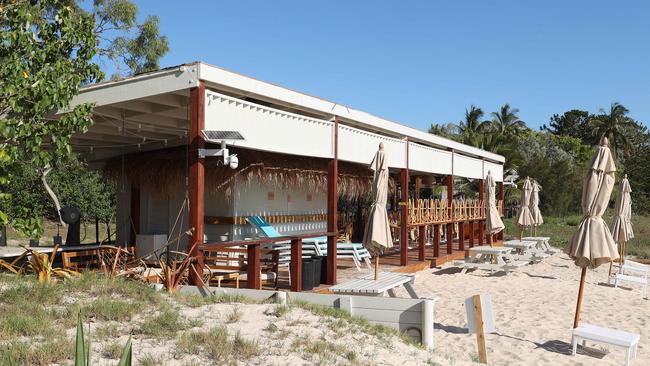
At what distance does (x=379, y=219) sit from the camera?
974 cm

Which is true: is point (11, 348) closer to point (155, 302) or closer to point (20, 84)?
point (155, 302)

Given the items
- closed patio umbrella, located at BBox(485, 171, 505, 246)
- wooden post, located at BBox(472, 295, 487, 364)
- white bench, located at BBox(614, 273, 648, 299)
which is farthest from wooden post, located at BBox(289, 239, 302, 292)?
closed patio umbrella, located at BBox(485, 171, 505, 246)

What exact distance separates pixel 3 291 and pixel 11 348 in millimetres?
2185

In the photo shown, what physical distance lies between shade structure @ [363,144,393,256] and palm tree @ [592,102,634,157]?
4590cm

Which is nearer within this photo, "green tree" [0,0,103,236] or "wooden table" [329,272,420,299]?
"green tree" [0,0,103,236]

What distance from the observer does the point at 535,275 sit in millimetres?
14133

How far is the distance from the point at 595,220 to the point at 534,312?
2.27 m

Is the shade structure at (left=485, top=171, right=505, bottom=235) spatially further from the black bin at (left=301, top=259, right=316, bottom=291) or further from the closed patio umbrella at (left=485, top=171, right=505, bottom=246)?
the black bin at (left=301, top=259, right=316, bottom=291)

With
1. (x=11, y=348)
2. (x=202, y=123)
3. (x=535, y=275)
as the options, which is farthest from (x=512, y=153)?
(x=11, y=348)

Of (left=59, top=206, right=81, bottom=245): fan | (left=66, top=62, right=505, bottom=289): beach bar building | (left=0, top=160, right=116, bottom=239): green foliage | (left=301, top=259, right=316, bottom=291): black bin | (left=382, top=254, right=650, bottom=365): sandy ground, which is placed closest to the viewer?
(left=382, top=254, right=650, bottom=365): sandy ground

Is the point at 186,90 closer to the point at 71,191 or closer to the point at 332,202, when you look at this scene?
the point at 332,202

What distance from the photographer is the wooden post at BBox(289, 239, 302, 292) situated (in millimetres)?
8883

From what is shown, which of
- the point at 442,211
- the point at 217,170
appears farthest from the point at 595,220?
the point at 442,211

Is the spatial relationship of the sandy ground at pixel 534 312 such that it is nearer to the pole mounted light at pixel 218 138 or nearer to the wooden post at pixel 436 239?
the wooden post at pixel 436 239
